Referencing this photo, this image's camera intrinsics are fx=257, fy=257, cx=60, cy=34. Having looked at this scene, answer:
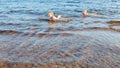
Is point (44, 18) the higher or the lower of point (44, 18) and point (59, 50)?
the lower

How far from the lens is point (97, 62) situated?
695 centimetres

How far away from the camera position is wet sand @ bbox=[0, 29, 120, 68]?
6816 millimetres

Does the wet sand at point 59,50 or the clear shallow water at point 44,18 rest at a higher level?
the wet sand at point 59,50

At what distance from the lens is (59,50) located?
8117mm

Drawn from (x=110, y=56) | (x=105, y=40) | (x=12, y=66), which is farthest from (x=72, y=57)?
(x=105, y=40)

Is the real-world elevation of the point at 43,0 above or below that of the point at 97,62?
below

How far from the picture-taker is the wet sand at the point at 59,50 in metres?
6.82

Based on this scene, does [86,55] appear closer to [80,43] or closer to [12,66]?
[80,43]

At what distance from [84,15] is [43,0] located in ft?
44.0

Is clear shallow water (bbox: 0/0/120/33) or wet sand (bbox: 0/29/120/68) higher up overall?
wet sand (bbox: 0/29/120/68)

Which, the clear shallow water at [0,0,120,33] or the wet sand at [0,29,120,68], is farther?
the clear shallow water at [0,0,120,33]

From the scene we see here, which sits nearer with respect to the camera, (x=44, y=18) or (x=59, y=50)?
(x=59, y=50)

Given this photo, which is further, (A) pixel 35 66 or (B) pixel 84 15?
(B) pixel 84 15

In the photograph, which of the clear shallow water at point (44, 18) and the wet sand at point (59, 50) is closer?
the wet sand at point (59, 50)
